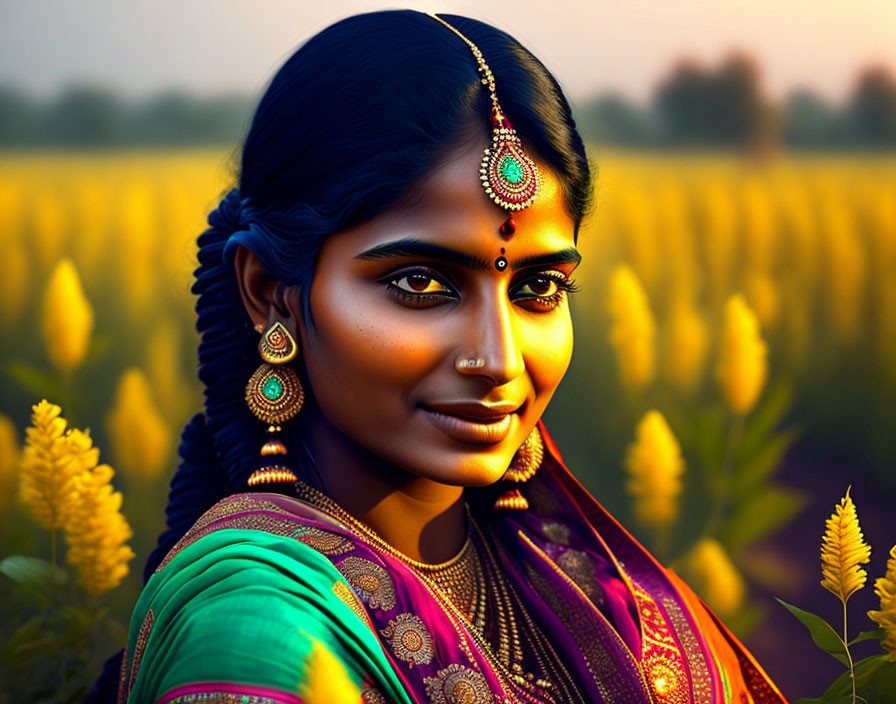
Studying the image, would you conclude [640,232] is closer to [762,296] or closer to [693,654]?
[762,296]

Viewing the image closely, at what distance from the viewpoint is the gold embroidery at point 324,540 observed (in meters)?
1.75

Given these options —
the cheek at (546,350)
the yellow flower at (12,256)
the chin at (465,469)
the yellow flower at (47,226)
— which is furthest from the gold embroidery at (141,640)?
the yellow flower at (47,226)

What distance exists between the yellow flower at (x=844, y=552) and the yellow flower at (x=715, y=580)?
1421 millimetres

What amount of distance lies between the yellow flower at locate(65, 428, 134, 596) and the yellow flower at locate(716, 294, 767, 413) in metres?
1.59

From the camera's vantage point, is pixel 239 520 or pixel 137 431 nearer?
pixel 239 520

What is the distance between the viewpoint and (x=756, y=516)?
11.3 ft

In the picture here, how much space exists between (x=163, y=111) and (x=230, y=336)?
6.18 ft

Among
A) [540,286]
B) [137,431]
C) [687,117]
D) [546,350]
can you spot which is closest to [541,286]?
[540,286]

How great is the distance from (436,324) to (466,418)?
0.15 metres

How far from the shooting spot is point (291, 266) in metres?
1.83

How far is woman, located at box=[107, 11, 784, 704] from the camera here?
1639 mm

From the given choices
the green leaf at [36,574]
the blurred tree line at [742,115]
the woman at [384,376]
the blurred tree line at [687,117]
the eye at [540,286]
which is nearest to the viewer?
the woman at [384,376]

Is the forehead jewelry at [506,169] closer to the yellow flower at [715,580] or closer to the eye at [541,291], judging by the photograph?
the eye at [541,291]

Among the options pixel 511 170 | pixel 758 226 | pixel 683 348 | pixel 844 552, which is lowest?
pixel 683 348
